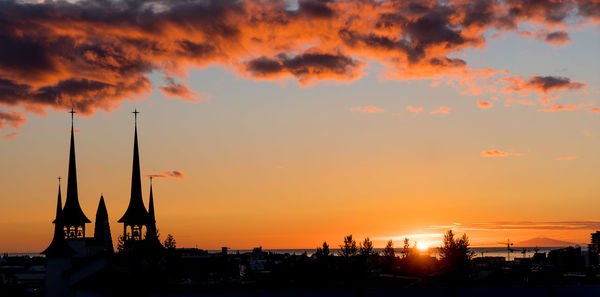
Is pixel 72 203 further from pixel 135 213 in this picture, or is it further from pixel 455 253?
pixel 455 253

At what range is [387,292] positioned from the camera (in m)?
59.0

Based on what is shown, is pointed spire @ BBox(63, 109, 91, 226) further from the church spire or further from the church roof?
the church spire

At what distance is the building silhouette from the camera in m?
86.7

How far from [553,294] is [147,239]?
3550 inches

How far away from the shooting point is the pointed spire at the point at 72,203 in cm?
10562

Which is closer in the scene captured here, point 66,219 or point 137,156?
point 66,219

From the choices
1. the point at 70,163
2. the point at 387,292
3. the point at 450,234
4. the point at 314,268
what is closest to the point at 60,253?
the point at 70,163

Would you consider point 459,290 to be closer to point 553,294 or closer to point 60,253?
point 553,294

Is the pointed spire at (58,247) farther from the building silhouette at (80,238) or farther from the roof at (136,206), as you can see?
the roof at (136,206)

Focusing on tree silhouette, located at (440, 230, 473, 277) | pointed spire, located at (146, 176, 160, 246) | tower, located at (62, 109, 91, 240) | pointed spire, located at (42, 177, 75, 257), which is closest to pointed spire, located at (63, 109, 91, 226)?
tower, located at (62, 109, 91, 240)

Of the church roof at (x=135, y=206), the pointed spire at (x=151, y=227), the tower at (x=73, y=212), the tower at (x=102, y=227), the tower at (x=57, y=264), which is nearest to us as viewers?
the tower at (x=57, y=264)

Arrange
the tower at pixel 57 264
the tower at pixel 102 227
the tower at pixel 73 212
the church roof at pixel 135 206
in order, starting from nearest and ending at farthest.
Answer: the tower at pixel 57 264
the tower at pixel 73 212
the church roof at pixel 135 206
the tower at pixel 102 227

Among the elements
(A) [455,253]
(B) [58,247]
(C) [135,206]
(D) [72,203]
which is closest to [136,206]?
(C) [135,206]

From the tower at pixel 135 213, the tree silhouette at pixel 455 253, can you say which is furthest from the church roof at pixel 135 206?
the tree silhouette at pixel 455 253
